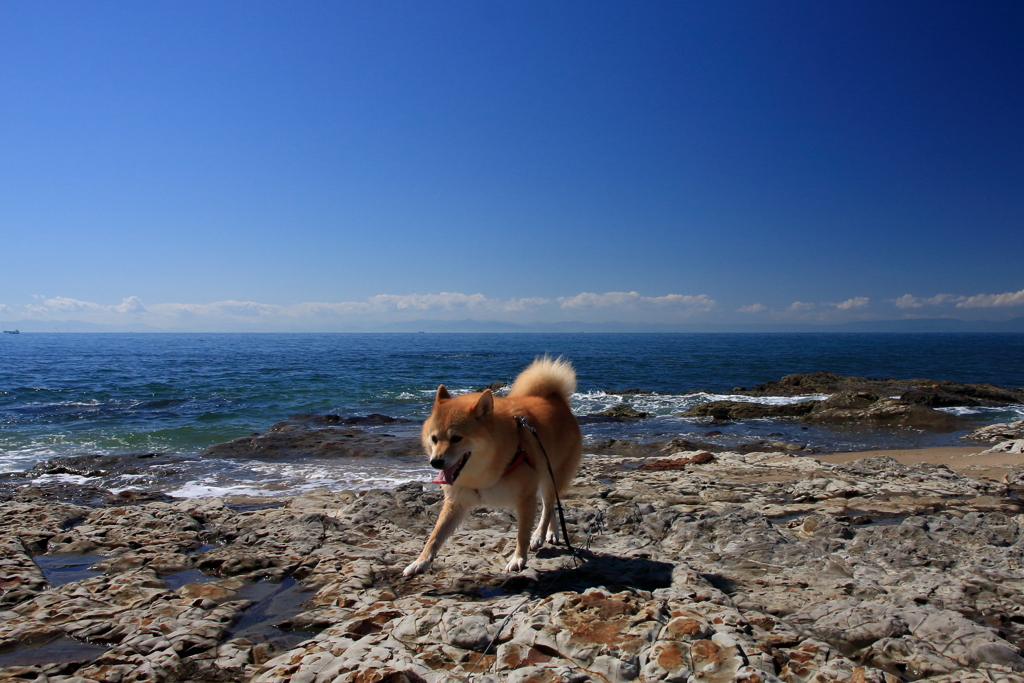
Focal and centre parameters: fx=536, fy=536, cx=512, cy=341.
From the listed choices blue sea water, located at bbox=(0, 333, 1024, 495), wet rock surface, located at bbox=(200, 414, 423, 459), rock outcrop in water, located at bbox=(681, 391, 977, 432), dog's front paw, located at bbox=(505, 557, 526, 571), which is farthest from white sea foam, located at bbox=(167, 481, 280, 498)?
rock outcrop in water, located at bbox=(681, 391, 977, 432)

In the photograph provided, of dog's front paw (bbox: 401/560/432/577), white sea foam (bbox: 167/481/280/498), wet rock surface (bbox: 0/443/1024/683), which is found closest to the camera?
wet rock surface (bbox: 0/443/1024/683)

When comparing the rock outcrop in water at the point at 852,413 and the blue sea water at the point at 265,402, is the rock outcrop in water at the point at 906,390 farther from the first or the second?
the rock outcrop in water at the point at 852,413

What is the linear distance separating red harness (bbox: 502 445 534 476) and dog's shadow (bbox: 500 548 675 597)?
2.59 feet

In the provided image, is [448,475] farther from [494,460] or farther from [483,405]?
[483,405]

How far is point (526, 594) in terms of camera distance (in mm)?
3621

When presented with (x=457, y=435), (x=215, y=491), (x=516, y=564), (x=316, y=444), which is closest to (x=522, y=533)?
(x=516, y=564)

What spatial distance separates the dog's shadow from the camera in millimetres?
3705

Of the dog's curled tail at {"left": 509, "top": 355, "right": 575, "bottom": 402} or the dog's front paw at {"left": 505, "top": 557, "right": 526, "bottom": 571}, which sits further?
the dog's curled tail at {"left": 509, "top": 355, "right": 575, "bottom": 402}

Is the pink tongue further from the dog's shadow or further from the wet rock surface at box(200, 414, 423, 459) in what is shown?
the wet rock surface at box(200, 414, 423, 459)

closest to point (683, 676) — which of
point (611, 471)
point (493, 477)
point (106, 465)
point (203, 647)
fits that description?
point (493, 477)

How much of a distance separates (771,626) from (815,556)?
4.45 ft

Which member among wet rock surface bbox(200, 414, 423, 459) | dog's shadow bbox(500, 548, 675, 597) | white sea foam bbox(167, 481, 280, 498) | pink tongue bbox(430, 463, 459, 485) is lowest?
wet rock surface bbox(200, 414, 423, 459)

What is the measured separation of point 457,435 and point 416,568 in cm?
106

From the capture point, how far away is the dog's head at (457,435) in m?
3.69
